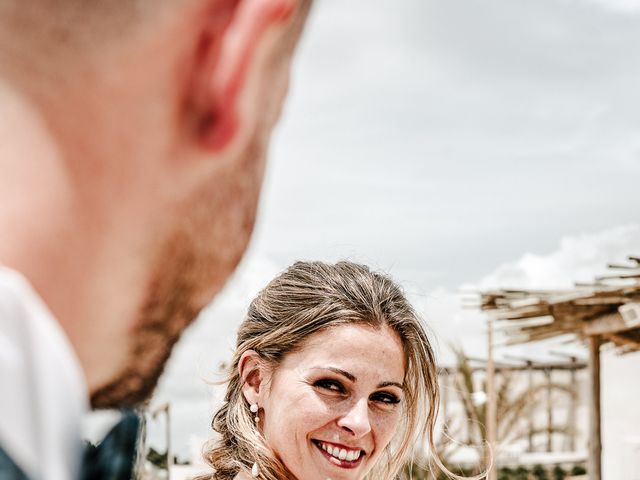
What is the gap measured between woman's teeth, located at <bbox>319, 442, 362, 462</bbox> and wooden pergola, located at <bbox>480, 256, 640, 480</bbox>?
433 cm

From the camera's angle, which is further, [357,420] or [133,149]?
[357,420]

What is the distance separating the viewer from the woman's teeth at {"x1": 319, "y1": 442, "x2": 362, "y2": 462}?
6.54 feet

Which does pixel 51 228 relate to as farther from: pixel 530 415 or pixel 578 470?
pixel 530 415

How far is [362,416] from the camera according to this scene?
6.59 ft

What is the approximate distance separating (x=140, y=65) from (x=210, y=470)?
1.81 m

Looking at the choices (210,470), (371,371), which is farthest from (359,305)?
(210,470)

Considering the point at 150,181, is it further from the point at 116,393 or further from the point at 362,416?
the point at 362,416

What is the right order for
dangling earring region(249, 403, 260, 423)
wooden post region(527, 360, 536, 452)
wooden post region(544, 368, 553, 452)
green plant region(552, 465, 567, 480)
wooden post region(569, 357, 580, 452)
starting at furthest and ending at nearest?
1. wooden post region(569, 357, 580, 452)
2. wooden post region(544, 368, 553, 452)
3. wooden post region(527, 360, 536, 452)
4. green plant region(552, 465, 567, 480)
5. dangling earring region(249, 403, 260, 423)

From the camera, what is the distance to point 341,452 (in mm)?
1997

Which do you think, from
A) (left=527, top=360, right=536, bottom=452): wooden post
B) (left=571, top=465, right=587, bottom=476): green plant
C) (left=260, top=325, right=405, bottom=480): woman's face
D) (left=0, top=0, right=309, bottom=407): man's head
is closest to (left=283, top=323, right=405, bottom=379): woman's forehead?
(left=260, top=325, right=405, bottom=480): woman's face

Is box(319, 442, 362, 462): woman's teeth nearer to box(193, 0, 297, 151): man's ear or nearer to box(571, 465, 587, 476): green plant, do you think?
box(193, 0, 297, 151): man's ear

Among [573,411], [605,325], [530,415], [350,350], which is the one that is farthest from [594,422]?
[573,411]

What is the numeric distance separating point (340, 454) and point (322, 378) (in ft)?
0.49

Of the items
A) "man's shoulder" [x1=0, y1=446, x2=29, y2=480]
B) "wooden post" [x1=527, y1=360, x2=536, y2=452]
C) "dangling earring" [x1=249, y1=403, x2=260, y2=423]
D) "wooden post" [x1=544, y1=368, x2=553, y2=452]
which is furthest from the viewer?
"wooden post" [x1=544, y1=368, x2=553, y2=452]
